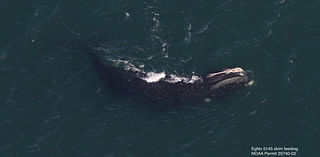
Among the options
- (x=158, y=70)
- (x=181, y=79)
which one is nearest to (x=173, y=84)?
(x=181, y=79)

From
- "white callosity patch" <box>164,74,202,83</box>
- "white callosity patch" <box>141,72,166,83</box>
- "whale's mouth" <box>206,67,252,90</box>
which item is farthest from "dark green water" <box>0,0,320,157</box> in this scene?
"whale's mouth" <box>206,67,252,90</box>

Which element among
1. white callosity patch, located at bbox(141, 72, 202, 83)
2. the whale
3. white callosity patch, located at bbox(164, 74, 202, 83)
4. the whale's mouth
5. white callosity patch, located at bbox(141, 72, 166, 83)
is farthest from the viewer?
white callosity patch, located at bbox(141, 72, 166, 83)

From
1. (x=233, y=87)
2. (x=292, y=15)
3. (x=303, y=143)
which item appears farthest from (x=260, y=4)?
(x=303, y=143)

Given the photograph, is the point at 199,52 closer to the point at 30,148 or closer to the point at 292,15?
the point at 292,15

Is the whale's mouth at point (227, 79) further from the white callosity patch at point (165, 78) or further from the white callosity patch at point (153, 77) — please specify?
the white callosity patch at point (153, 77)

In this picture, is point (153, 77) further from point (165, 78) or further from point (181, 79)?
point (181, 79)

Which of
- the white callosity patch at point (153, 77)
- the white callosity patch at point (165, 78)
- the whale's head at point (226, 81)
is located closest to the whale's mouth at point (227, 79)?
the whale's head at point (226, 81)

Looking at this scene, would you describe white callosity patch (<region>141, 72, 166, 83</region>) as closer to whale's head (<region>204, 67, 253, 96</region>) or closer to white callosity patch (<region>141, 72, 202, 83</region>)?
white callosity patch (<region>141, 72, 202, 83</region>)
